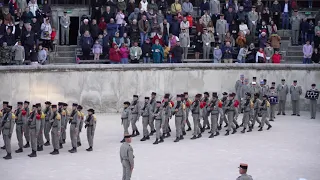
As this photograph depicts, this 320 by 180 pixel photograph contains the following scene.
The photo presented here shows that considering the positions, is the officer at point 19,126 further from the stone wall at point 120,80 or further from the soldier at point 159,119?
the stone wall at point 120,80

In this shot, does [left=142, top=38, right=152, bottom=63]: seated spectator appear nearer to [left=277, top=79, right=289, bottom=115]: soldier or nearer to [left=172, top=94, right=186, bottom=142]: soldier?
[left=277, top=79, right=289, bottom=115]: soldier

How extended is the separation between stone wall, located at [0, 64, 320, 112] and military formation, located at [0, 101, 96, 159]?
595 centimetres

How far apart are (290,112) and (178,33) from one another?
18.6 ft

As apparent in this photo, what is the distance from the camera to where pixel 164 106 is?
33875 mm

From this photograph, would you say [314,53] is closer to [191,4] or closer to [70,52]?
[191,4]

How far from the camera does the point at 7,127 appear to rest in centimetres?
3119

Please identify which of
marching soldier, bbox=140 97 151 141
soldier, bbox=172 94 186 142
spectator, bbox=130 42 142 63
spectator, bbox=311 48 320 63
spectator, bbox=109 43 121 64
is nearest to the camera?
soldier, bbox=172 94 186 142

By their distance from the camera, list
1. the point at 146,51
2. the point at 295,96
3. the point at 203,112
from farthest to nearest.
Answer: the point at 146,51
the point at 295,96
the point at 203,112

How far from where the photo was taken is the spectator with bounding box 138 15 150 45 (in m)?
40.6

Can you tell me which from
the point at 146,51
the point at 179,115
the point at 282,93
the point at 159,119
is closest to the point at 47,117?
the point at 159,119

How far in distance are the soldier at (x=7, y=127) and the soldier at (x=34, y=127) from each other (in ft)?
2.03

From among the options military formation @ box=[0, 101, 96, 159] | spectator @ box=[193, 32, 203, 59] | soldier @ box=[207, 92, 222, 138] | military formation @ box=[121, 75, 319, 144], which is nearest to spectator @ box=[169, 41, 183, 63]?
spectator @ box=[193, 32, 203, 59]

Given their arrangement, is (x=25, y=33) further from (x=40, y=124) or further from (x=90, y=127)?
(x=90, y=127)

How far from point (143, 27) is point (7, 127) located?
36.0ft
